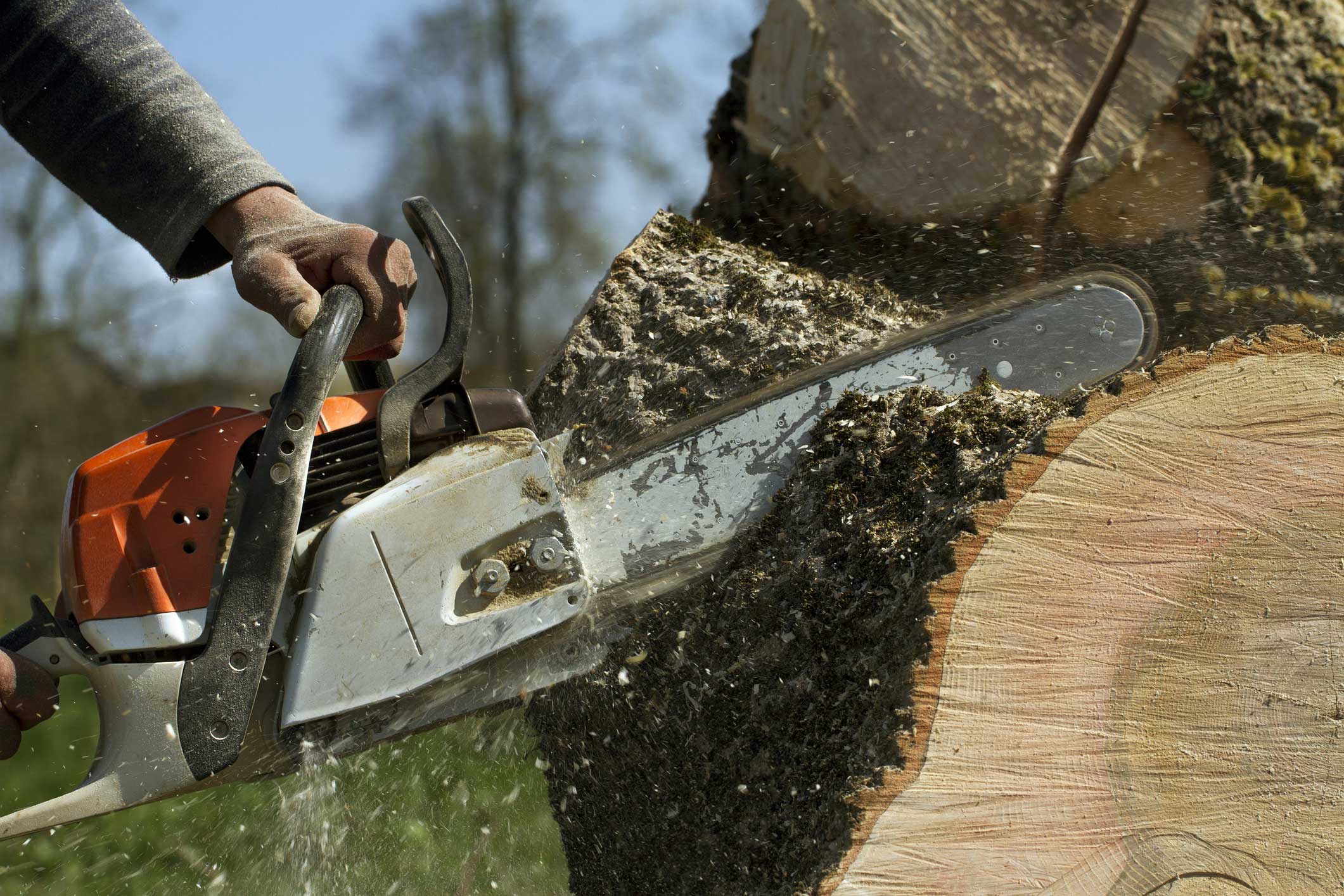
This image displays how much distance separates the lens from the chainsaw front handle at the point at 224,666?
1293 mm

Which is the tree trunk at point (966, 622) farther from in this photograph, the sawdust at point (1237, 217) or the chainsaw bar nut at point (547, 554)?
the chainsaw bar nut at point (547, 554)

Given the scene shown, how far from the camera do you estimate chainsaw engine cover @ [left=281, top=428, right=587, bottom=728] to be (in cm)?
135

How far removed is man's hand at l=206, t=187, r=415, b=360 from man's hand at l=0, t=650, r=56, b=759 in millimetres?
693

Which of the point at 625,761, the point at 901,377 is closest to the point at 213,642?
the point at 625,761

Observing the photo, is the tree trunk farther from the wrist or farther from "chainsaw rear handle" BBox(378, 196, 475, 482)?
the wrist

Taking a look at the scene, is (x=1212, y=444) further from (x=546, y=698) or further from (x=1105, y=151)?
(x=546, y=698)

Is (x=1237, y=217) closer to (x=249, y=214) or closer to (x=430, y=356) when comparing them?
(x=430, y=356)

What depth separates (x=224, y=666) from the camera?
132 cm

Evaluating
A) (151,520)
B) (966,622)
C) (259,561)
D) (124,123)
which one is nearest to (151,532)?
(151,520)

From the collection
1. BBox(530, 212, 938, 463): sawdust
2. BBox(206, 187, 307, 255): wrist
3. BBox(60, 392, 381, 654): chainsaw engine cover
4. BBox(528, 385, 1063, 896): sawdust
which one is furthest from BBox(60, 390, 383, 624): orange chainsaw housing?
BBox(528, 385, 1063, 896): sawdust

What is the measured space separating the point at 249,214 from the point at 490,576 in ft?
2.43

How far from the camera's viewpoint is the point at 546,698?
71.8 inches

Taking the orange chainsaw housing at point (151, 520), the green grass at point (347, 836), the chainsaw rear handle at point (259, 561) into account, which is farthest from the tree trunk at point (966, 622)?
the green grass at point (347, 836)

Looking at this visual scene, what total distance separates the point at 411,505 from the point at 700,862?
0.85 meters
